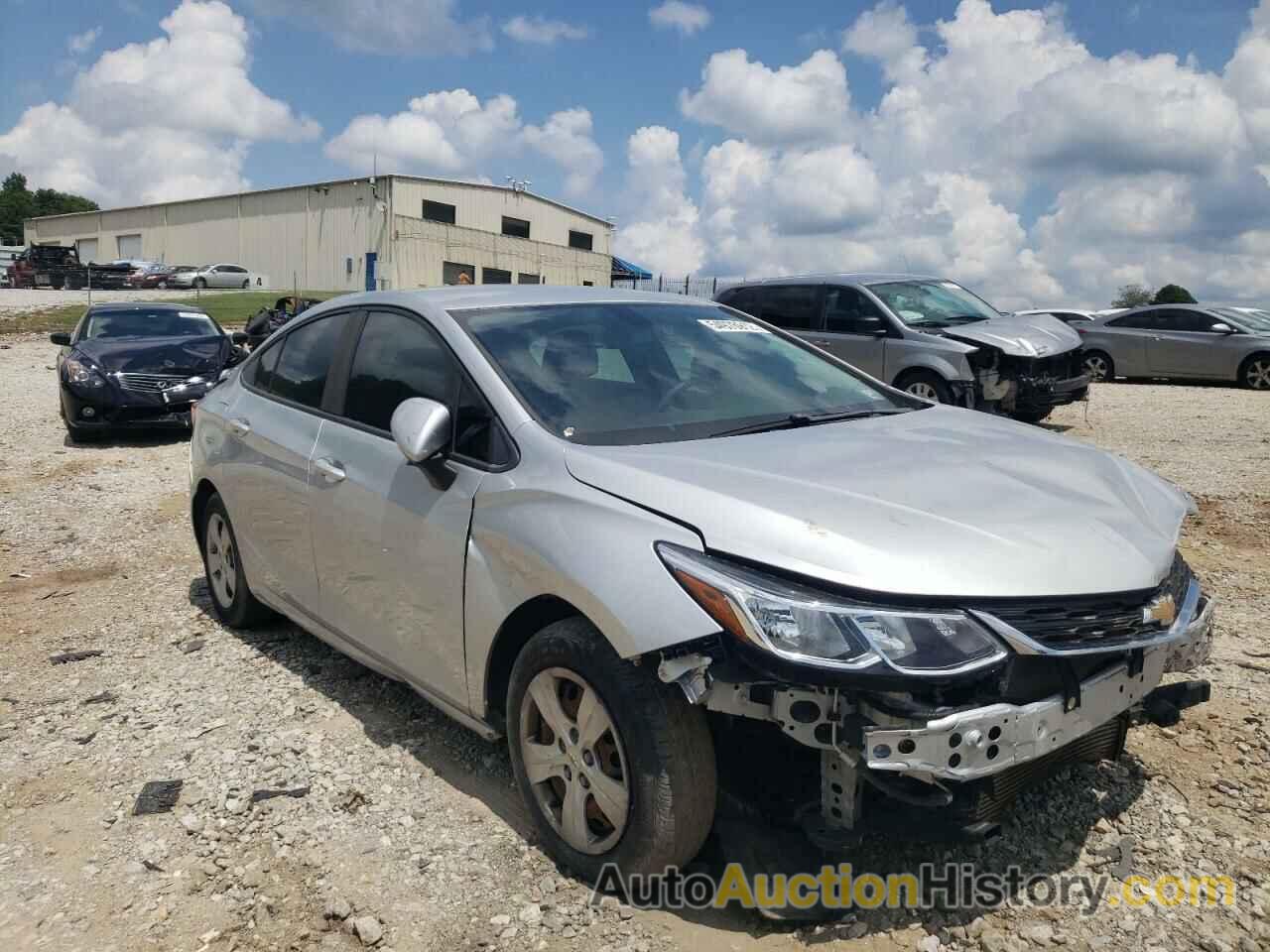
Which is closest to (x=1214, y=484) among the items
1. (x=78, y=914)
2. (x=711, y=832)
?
(x=711, y=832)

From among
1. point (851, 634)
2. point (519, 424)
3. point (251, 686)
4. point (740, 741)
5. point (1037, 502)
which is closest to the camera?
point (851, 634)

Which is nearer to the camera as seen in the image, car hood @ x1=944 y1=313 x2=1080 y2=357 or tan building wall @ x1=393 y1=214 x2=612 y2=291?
car hood @ x1=944 y1=313 x2=1080 y2=357

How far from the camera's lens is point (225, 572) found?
5090 mm

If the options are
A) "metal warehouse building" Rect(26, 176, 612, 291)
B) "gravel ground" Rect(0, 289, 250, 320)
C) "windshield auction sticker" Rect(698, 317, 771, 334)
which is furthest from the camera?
"metal warehouse building" Rect(26, 176, 612, 291)

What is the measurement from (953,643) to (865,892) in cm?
91

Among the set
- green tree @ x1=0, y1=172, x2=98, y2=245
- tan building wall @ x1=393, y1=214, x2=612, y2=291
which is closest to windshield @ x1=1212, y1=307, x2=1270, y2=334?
tan building wall @ x1=393, y1=214, x2=612, y2=291

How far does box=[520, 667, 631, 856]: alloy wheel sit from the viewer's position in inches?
105

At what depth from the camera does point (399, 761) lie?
3.68 m

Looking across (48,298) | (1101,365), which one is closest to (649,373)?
(1101,365)

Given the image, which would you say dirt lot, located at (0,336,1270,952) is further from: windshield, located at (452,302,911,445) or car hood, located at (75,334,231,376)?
car hood, located at (75,334,231,376)

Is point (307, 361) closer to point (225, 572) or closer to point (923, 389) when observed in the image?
point (225, 572)

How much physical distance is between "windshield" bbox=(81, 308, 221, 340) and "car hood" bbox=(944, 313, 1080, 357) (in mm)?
8909

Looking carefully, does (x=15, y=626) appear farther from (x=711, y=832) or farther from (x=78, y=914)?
(x=711, y=832)

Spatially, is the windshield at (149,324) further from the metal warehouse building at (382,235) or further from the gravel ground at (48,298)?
the metal warehouse building at (382,235)
